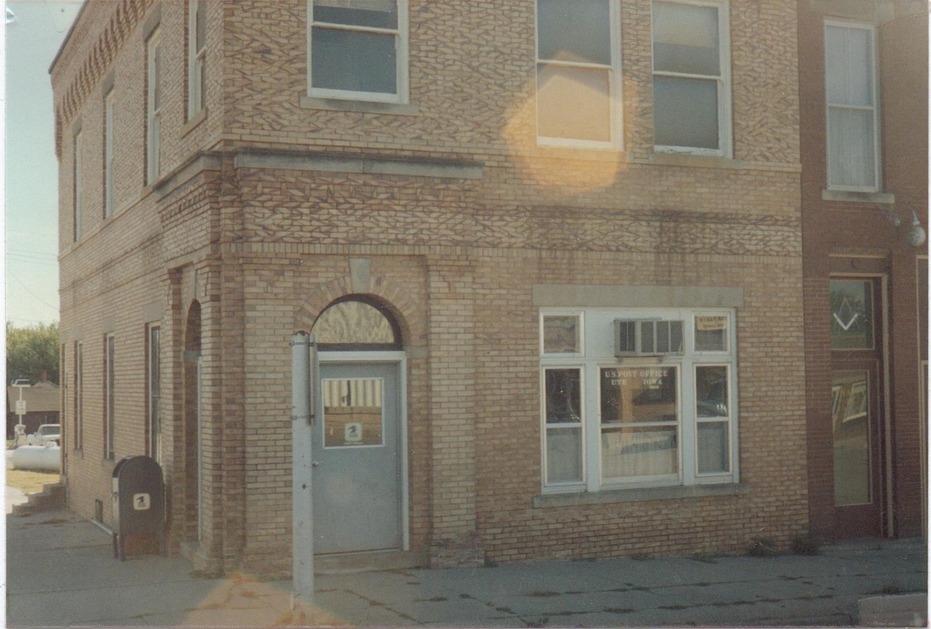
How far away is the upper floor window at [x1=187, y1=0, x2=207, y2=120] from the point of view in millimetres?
13023

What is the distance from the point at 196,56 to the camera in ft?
43.3

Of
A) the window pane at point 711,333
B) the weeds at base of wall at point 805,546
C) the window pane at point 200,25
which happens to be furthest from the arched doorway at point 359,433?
the weeds at base of wall at point 805,546

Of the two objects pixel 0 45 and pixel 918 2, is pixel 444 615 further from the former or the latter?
pixel 918 2

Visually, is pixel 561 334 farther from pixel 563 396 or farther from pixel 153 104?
pixel 153 104

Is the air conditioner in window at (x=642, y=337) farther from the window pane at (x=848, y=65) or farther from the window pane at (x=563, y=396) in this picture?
the window pane at (x=848, y=65)

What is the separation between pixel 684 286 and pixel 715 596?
4.09 metres

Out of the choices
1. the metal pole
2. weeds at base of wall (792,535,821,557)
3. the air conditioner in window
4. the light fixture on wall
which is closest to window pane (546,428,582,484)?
the air conditioner in window

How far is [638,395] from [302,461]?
5957mm

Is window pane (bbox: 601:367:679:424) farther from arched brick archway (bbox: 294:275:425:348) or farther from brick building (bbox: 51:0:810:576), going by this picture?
arched brick archway (bbox: 294:275:425:348)

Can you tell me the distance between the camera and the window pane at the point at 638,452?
13477 mm

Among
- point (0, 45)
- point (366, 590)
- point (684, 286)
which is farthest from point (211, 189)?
point (684, 286)

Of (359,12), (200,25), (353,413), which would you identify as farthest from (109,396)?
(359,12)

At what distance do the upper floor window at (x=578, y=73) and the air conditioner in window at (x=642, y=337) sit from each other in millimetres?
2180

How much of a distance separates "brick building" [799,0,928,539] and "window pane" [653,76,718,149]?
1.60 metres
